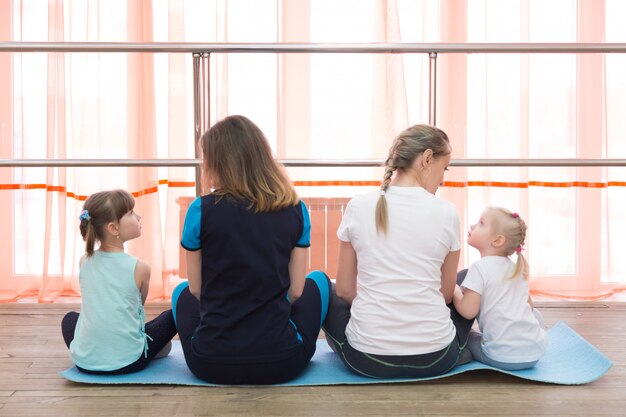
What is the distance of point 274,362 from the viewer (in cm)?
182

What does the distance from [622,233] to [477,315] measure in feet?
5.89

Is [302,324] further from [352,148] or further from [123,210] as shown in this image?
[352,148]

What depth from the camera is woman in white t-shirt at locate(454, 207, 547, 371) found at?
6.29 ft

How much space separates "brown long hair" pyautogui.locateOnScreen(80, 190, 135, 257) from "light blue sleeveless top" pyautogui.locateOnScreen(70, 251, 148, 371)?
0.05m

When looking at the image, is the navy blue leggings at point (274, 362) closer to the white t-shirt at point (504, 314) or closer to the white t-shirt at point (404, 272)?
the white t-shirt at point (404, 272)

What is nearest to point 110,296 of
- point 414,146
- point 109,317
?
point 109,317

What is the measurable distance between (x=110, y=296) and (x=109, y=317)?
0.05 m

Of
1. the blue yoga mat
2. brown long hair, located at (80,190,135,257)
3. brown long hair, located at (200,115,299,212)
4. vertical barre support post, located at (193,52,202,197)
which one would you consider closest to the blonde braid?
brown long hair, located at (200,115,299,212)

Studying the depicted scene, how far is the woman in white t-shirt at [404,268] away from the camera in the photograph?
1.84 m

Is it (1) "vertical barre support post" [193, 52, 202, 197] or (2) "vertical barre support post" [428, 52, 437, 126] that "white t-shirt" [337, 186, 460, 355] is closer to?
(2) "vertical barre support post" [428, 52, 437, 126]

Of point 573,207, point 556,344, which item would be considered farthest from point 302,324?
point 573,207

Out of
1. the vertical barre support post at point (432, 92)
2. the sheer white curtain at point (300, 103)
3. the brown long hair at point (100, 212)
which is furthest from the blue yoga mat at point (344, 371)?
the sheer white curtain at point (300, 103)

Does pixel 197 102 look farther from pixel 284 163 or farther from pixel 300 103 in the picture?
pixel 300 103

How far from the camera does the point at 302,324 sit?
1898 millimetres
